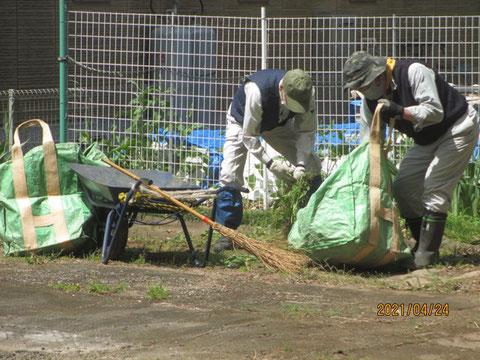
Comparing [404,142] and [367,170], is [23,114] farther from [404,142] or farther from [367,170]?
[367,170]

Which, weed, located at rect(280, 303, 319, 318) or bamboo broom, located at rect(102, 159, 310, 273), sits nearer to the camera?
weed, located at rect(280, 303, 319, 318)

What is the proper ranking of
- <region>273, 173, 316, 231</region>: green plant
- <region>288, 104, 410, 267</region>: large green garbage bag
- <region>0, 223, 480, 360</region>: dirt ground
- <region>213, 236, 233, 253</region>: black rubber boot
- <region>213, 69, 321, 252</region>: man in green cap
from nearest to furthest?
1. <region>0, 223, 480, 360</region>: dirt ground
2. <region>288, 104, 410, 267</region>: large green garbage bag
3. <region>213, 69, 321, 252</region>: man in green cap
4. <region>273, 173, 316, 231</region>: green plant
5. <region>213, 236, 233, 253</region>: black rubber boot

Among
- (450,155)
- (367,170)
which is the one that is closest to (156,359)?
(367,170)

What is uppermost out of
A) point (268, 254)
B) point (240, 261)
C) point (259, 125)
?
point (259, 125)

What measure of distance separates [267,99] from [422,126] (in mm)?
1349

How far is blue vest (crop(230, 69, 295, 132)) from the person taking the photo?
6.88 m

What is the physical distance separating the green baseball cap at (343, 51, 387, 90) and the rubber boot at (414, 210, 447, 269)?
114cm

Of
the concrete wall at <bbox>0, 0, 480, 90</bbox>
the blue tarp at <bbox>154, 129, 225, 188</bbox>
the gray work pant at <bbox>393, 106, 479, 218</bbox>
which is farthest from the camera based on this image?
the concrete wall at <bbox>0, 0, 480, 90</bbox>

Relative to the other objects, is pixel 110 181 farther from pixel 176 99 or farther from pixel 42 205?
pixel 176 99

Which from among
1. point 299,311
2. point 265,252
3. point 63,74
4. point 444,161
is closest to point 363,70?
point 444,161

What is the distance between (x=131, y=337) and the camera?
15.4 feet

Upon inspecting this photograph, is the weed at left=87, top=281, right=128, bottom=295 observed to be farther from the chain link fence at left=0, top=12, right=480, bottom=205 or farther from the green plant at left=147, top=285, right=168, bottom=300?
the chain link fence at left=0, top=12, right=480, bottom=205

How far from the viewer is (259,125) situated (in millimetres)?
6961
